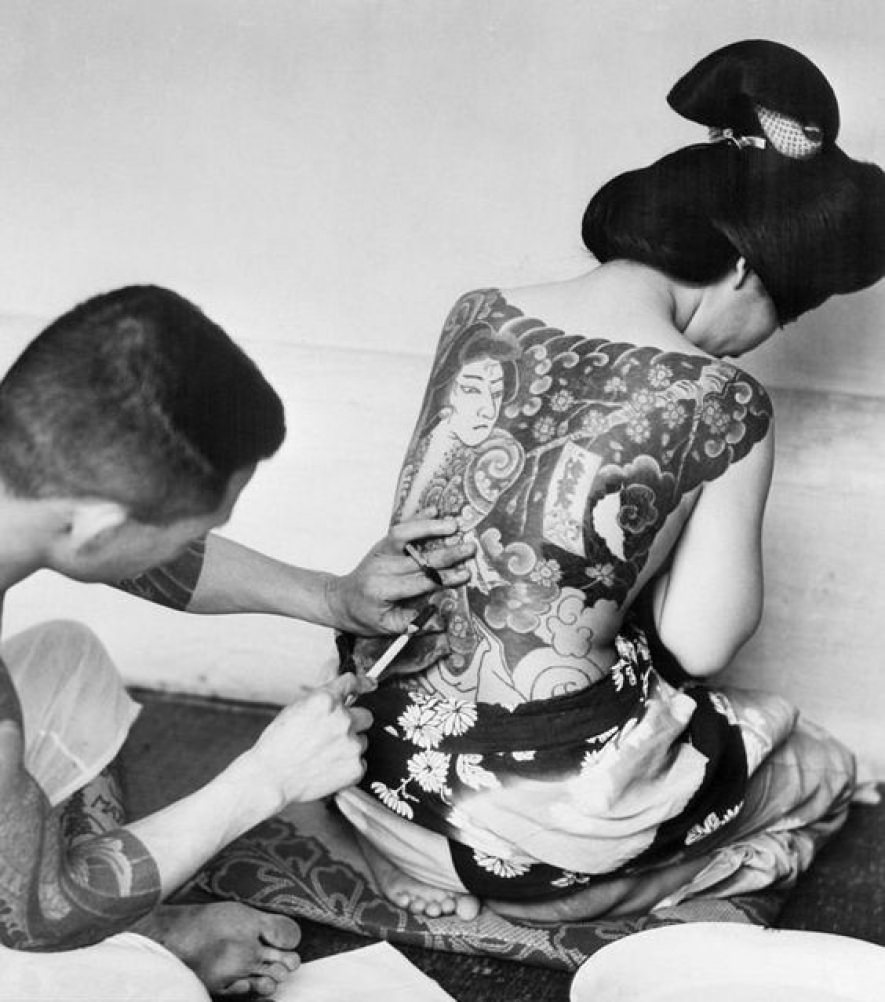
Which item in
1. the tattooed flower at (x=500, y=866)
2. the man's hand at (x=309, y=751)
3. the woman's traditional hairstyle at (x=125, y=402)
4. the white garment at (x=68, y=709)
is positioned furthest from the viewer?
the tattooed flower at (x=500, y=866)

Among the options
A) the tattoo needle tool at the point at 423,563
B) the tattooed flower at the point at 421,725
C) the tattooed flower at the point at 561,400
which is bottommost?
the tattooed flower at the point at 421,725

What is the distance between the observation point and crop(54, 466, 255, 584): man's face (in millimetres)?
1105

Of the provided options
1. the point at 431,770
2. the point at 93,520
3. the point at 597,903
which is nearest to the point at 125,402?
the point at 93,520

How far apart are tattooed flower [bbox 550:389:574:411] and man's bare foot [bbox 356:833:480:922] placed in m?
0.55

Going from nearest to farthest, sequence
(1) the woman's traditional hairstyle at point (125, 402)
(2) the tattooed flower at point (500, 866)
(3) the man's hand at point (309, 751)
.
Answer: (1) the woman's traditional hairstyle at point (125, 402) < (3) the man's hand at point (309, 751) < (2) the tattooed flower at point (500, 866)

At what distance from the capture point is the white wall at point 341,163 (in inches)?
61.2

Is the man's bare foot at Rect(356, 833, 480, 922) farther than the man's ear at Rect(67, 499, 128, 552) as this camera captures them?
Yes

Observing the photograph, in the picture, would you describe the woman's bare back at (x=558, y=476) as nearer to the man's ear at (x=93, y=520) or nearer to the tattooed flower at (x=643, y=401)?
the tattooed flower at (x=643, y=401)

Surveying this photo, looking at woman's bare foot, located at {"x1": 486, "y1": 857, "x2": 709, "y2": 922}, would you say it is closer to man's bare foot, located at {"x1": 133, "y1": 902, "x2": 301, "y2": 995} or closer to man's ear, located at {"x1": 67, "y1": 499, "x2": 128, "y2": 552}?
man's bare foot, located at {"x1": 133, "y1": 902, "x2": 301, "y2": 995}

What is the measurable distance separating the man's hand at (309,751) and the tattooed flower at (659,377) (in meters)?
0.44

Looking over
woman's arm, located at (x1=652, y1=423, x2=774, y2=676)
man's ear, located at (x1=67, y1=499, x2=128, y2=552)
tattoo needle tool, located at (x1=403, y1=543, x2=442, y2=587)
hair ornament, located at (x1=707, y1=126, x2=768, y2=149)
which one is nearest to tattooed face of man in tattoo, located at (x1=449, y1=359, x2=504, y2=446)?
tattoo needle tool, located at (x1=403, y1=543, x2=442, y2=587)

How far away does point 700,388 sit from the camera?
1.39 metres

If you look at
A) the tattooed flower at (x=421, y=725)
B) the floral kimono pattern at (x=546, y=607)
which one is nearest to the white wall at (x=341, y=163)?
the floral kimono pattern at (x=546, y=607)

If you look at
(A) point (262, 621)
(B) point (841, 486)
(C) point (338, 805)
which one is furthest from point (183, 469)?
(B) point (841, 486)
